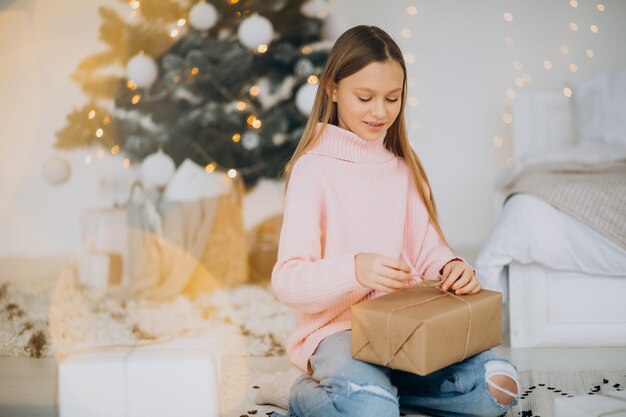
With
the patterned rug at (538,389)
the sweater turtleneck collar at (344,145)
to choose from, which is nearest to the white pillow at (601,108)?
the patterned rug at (538,389)

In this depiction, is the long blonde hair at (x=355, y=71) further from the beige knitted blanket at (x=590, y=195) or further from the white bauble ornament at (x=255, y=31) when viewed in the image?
the white bauble ornament at (x=255, y=31)

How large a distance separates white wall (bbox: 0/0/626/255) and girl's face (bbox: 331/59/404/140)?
7.16 ft

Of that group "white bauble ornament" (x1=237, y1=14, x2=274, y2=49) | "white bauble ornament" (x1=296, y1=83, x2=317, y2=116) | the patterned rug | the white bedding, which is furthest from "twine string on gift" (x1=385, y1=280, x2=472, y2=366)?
"white bauble ornament" (x1=237, y1=14, x2=274, y2=49)

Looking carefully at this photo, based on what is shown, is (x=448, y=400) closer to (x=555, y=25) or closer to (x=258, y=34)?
(x=258, y=34)

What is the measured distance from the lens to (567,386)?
158 centimetres

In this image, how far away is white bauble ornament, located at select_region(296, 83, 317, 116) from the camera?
2.82 meters

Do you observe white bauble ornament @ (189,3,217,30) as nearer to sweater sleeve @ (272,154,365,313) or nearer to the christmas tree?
the christmas tree

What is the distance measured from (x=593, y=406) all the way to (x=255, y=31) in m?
2.10

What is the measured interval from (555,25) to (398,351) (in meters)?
2.72

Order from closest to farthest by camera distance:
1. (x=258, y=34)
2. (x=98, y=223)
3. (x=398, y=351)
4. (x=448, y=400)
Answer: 1. (x=398, y=351)
2. (x=448, y=400)
3. (x=258, y=34)
4. (x=98, y=223)

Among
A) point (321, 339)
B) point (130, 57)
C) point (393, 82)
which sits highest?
point (130, 57)

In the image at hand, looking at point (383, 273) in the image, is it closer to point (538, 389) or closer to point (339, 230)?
point (339, 230)

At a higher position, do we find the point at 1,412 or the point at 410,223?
the point at 410,223

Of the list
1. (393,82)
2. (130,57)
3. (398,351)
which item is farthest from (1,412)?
(130,57)
